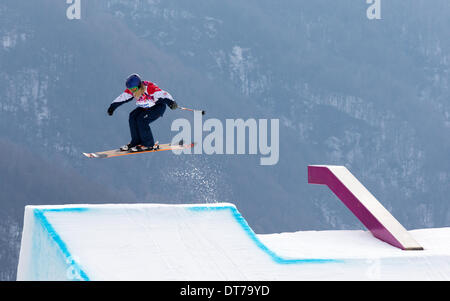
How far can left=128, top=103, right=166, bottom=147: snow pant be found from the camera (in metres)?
13.0

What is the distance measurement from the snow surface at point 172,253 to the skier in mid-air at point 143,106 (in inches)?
150

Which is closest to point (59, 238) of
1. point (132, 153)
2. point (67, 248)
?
point (67, 248)

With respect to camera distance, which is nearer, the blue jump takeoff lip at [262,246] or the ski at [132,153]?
the blue jump takeoff lip at [262,246]

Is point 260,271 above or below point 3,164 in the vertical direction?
above

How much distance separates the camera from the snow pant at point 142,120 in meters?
13.0

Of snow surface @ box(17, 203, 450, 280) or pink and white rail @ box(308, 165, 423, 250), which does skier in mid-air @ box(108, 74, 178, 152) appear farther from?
snow surface @ box(17, 203, 450, 280)

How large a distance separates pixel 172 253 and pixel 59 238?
1.31 metres

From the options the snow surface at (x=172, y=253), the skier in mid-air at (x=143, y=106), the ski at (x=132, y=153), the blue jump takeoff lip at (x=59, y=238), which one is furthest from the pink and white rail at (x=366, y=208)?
the blue jump takeoff lip at (x=59, y=238)

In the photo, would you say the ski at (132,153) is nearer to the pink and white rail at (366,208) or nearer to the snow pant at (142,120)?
the snow pant at (142,120)

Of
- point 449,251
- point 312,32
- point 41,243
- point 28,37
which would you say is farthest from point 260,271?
point 312,32

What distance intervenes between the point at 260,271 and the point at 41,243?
2.62 m

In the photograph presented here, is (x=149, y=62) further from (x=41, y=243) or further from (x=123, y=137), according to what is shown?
(x=41, y=243)

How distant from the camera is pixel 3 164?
44.1 m
